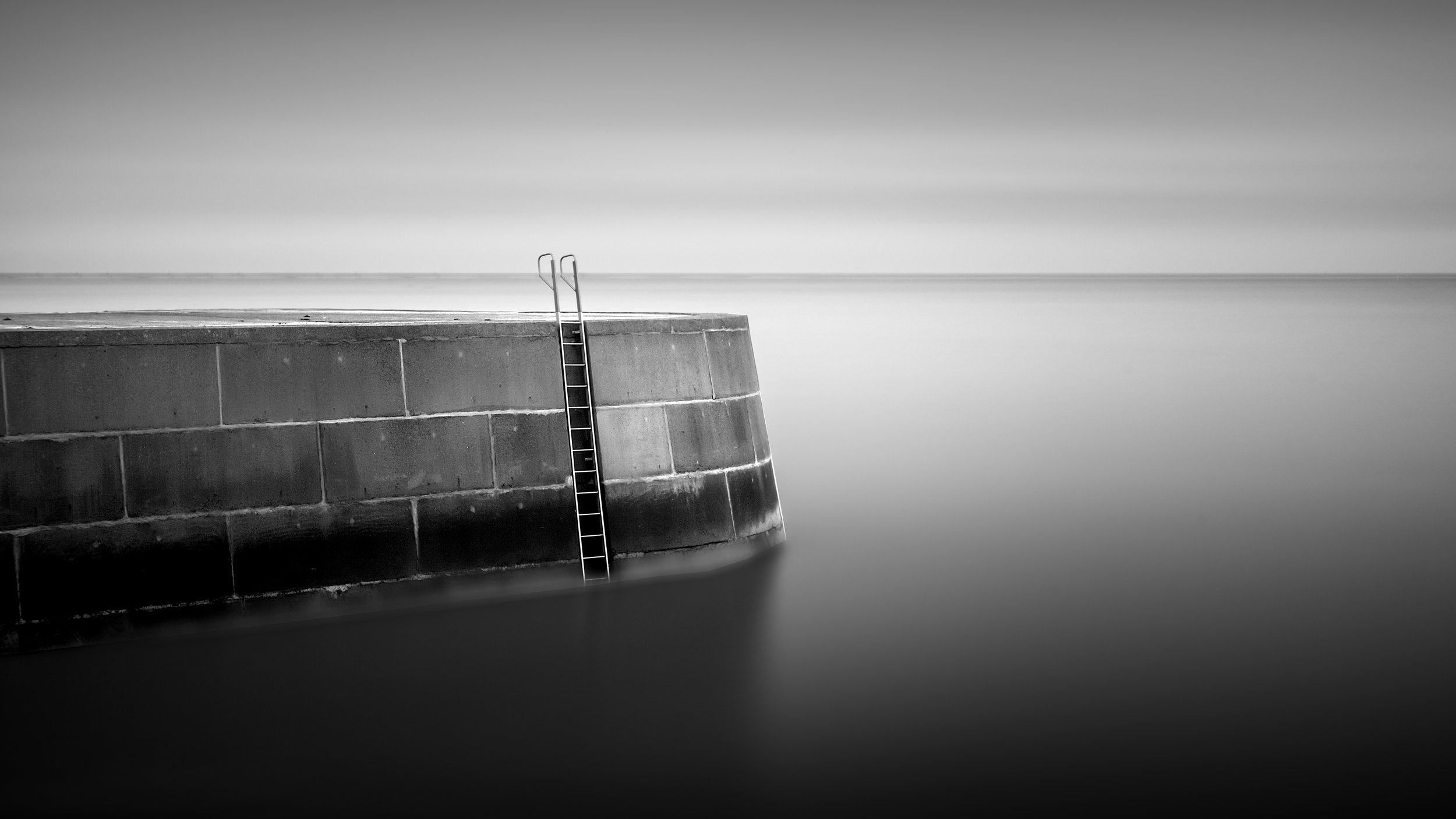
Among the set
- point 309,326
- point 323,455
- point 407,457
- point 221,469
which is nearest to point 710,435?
point 407,457

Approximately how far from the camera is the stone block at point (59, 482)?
7.52 m

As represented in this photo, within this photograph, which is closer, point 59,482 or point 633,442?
point 59,482

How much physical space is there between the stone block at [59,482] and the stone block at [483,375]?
6.02ft

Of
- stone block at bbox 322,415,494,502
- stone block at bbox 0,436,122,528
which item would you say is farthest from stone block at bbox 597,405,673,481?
stone block at bbox 0,436,122,528

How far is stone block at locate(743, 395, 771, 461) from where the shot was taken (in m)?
10.3

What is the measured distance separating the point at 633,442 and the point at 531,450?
773 mm

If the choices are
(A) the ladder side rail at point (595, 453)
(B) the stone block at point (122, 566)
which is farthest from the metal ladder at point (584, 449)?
(B) the stone block at point (122, 566)

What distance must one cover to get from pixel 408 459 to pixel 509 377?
2.94 ft

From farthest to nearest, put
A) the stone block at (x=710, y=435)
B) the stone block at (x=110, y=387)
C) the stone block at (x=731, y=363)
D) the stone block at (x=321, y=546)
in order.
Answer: the stone block at (x=731, y=363)
the stone block at (x=710, y=435)
the stone block at (x=321, y=546)
the stone block at (x=110, y=387)

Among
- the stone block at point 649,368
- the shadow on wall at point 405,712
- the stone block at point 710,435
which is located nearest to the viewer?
the shadow on wall at point 405,712

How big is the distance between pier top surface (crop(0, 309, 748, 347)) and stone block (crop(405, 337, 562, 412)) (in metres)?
0.08

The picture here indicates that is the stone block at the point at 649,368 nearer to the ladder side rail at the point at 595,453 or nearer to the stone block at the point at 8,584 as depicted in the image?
the ladder side rail at the point at 595,453

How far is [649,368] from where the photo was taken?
31.3ft

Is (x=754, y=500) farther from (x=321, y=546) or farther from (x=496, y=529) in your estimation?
(x=321, y=546)
